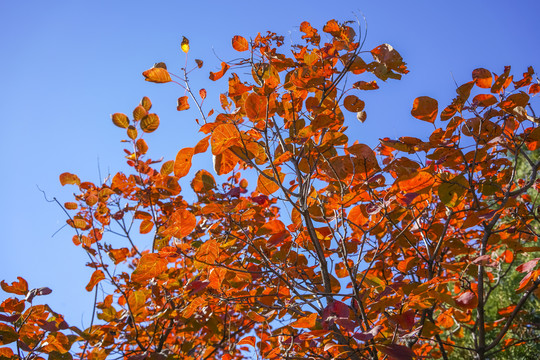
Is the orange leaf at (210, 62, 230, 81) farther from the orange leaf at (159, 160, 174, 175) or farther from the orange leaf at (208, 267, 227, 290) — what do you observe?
the orange leaf at (208, 267, 227, 290)

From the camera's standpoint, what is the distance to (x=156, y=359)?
1.67 metres

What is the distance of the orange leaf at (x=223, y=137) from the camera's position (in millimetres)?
1212

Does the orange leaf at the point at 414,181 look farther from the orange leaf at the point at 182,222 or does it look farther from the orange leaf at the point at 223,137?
the orange leaf at the point at 182,222

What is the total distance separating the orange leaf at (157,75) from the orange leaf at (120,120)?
0.60 meters

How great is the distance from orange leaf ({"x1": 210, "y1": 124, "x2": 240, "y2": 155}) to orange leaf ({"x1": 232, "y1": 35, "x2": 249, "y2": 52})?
0.52 meters

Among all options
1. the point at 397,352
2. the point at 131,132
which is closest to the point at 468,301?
the point at 397,352

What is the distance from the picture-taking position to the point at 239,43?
158 cm

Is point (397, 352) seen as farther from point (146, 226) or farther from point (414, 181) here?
point (146, 226)

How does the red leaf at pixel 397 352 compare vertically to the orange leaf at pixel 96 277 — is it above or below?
below

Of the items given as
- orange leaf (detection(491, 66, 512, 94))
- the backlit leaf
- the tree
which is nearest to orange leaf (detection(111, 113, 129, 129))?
the tree

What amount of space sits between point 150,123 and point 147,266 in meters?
0.83

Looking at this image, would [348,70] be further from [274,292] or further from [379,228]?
[274,292]

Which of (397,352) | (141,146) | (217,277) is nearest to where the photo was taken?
(397,352)

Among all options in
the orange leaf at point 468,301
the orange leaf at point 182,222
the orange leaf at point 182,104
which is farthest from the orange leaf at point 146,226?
the orange leaf at point 468,301
